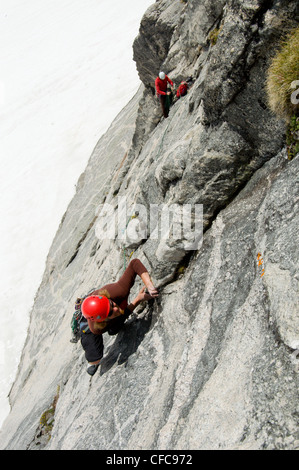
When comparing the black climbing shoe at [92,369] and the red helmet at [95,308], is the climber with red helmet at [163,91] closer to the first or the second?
the red helmet at [95,308]

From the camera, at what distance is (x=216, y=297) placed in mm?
5215

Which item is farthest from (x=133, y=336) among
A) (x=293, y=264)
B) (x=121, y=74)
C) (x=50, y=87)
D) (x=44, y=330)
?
(x=50, y=87)

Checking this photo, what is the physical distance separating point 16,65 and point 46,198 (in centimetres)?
2407

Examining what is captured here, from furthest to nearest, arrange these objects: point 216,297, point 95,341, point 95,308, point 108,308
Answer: point 95,341, point 108,308, point 95,308, point 216,297

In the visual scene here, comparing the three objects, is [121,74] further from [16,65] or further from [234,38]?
[234,38]

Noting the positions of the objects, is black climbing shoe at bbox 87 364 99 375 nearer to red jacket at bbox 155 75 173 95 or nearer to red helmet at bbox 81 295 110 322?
red helmet at bbox 81 295 110 322

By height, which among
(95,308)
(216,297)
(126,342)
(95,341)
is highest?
(95,308)

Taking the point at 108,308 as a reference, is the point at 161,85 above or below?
above

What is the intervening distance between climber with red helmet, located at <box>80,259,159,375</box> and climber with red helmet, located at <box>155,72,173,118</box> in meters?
7.07

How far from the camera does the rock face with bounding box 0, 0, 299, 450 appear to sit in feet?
12.7

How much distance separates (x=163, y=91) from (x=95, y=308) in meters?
8.30

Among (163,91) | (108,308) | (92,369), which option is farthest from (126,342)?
(163,91)

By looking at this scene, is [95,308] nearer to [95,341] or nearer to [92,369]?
[95,341]

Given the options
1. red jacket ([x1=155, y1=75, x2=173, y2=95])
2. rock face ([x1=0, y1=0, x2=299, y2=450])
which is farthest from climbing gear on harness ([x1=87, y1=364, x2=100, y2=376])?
red jacket ([x1=155, y1=75, x2=173, y2=95])
